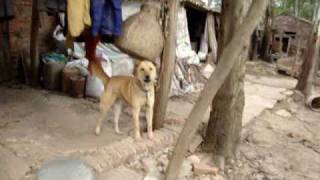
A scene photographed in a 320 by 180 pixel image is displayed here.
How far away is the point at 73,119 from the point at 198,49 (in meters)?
6.85

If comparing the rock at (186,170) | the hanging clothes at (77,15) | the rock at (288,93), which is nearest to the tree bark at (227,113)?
the rock at (186,170)

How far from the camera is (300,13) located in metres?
20.7

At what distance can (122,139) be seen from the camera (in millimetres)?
4199

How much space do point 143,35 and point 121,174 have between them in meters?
1.35

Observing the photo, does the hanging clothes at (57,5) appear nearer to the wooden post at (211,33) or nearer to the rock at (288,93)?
the rock at (288,93)

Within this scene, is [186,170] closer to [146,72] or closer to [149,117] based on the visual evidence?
[149,117]

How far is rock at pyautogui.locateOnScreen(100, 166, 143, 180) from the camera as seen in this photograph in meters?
3.63

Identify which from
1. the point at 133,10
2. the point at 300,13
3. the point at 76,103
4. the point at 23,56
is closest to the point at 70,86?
the point at 76,103

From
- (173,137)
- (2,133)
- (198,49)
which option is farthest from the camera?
(198,49)

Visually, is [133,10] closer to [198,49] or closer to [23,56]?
[23,56]

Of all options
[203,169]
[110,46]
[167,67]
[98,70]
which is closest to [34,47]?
[110,46]

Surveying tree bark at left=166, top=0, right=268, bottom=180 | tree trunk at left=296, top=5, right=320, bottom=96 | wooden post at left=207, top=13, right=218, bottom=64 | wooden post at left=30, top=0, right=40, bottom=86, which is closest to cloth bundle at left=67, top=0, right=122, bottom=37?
tree bark at left=166, top=0, right=268, bottom=180

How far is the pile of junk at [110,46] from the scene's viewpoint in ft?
11.7

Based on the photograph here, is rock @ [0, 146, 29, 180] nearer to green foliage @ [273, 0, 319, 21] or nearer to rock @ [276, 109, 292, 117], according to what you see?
rock @ [276, 109, 292, 117]
